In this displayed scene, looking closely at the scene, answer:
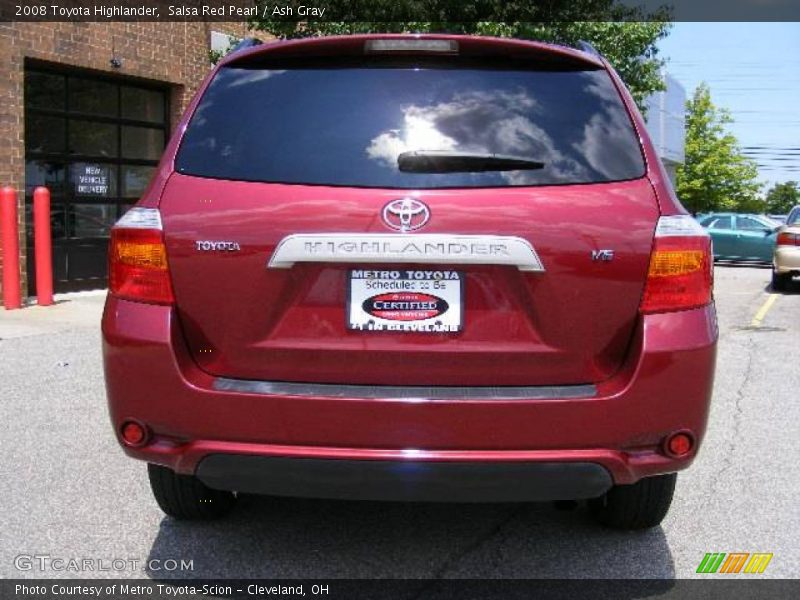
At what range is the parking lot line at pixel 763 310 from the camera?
1041 cm

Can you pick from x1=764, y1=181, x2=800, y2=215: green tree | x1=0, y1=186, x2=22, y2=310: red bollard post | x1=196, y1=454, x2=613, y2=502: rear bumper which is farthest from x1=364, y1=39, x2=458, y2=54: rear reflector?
x1=764, y1=181, x2=800, y2=215: green tree

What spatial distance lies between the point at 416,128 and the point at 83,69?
10.5 metres

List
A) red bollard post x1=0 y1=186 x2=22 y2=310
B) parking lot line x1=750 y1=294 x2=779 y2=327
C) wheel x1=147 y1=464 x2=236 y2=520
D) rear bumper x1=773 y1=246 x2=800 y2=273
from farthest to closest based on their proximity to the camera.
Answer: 1. rear bumper x1=773 y1=246 x2=800 y2=273
2. parking lot line x1=750 y1=294 x2=779 y2=327
3. red bollard post x1=0 y1=186 x2=22 y2=310
4. wheel x1=147 y1=464 x2=236 y2=520

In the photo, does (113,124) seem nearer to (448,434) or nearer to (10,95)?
(10,95)

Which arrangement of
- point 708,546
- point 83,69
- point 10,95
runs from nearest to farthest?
1. point 708,546
2. point 10,95
3. point 83,69

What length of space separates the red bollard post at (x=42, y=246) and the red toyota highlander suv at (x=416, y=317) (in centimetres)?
807

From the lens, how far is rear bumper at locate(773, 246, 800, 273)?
13.6m

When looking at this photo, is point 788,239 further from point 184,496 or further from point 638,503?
point 184,496

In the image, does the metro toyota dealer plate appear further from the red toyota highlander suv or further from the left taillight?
the left taillight

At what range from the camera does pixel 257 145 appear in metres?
2.77

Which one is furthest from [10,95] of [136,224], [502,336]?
[502,336]

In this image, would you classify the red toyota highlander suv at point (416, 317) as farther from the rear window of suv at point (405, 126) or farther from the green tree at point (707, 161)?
the green tree at point (707, 161)

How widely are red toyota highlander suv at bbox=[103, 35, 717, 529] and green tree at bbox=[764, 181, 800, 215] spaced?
124353mm

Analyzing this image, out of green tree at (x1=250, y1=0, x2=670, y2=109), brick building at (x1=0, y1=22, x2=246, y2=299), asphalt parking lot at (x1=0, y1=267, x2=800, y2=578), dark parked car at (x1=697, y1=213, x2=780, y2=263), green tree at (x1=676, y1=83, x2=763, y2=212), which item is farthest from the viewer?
green tree at (x1=676, y1=83, x2=763, y2=212)
